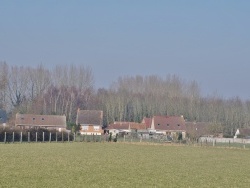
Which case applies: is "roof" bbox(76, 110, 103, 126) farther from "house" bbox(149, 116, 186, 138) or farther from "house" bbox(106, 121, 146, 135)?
"house" bbox(149, 116, 186, 138)

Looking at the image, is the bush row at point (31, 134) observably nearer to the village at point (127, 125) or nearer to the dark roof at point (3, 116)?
the village at point (127, 125)

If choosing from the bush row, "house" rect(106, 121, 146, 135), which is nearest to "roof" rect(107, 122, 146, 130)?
"house" rect(106, 121, 146, 135)

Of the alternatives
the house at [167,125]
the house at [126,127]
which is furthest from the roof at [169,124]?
the house at [126,127]

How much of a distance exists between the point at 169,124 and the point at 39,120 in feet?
85.1

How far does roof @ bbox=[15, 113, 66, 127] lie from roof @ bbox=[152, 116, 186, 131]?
20.6 metres

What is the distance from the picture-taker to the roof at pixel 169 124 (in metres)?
113

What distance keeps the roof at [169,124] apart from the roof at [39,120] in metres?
20.6

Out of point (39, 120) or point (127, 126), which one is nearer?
point (39, 120)

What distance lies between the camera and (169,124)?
113688mm

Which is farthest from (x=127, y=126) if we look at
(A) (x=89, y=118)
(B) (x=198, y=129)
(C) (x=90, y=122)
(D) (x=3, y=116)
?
(D) (x=3, y=116)

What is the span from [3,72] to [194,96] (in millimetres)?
44163

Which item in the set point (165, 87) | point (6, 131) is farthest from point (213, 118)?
point (6, 131)

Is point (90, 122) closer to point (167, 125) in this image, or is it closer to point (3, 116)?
point (167, 125)

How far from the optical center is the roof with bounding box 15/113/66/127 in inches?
3871
